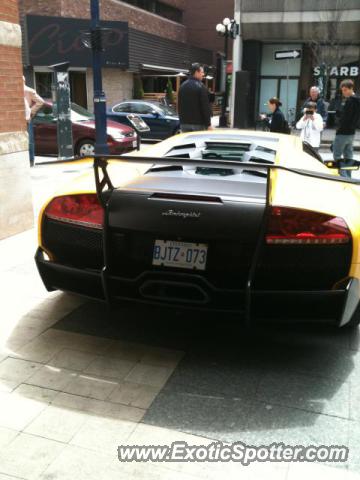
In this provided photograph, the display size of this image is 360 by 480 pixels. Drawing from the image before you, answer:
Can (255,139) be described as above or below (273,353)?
above

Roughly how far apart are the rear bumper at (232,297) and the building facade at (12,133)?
3.07 metres

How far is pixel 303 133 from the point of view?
10.5 meters

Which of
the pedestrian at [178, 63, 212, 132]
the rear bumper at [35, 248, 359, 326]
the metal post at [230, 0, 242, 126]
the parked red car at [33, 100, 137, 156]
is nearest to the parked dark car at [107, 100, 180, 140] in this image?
the parked red car at [33, 100, 137, 156]

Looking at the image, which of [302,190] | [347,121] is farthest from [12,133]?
[347,121]

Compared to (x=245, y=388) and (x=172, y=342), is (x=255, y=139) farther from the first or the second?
(x=245, y=388)

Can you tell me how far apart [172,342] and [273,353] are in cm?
68

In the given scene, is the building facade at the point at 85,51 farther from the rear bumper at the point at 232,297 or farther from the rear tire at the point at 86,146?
the rear bumper at the point at 232,297

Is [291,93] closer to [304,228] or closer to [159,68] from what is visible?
[159,68]

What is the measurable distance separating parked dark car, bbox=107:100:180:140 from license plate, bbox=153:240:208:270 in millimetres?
15424

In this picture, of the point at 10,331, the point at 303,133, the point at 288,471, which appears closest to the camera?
the point at 288,471

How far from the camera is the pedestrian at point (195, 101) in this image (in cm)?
891

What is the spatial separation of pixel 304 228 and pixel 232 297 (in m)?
0.55

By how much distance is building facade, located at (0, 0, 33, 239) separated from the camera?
18.6 feet

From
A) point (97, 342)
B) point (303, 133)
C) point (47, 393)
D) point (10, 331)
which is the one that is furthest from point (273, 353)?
point (303, 133)
